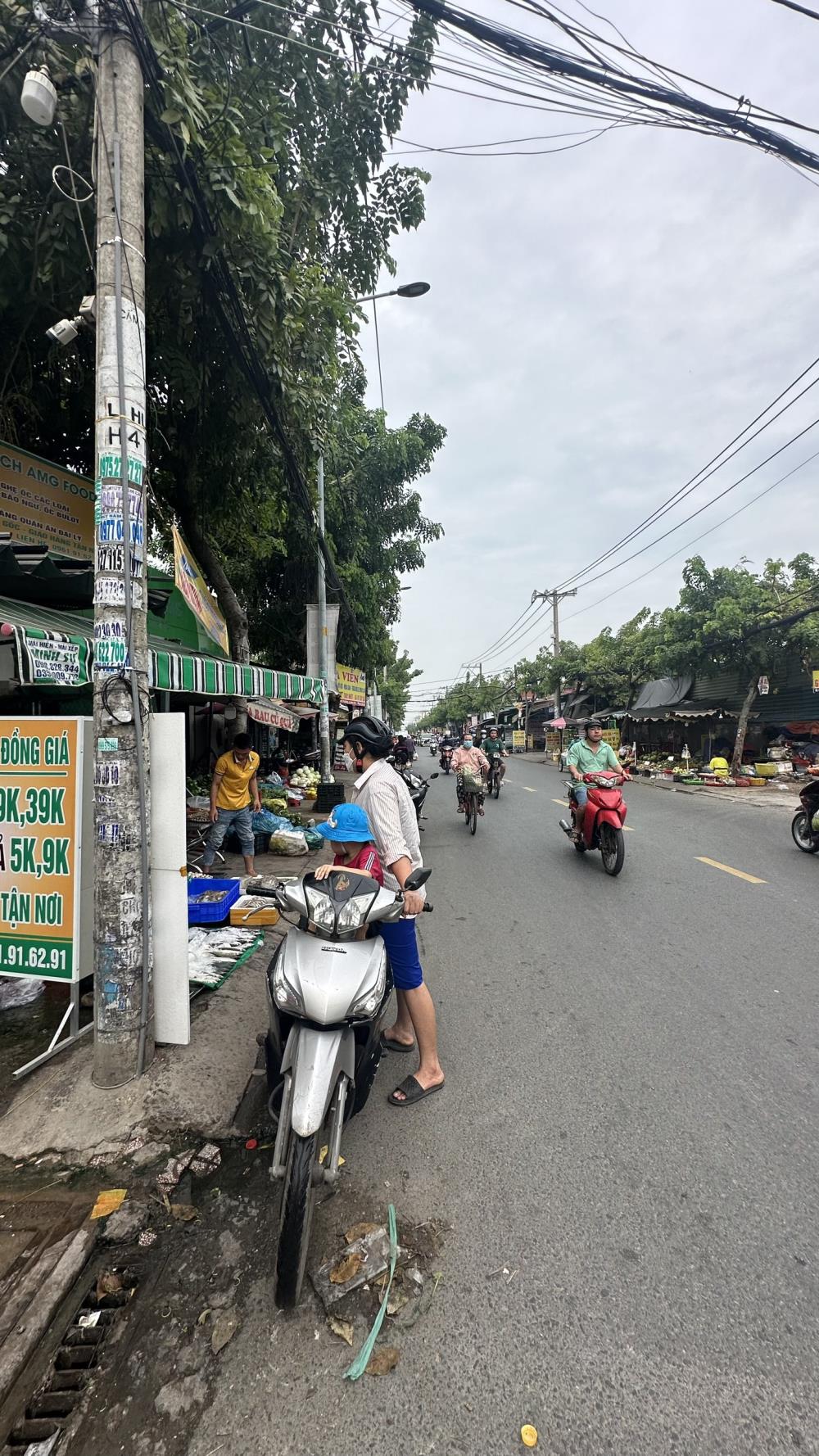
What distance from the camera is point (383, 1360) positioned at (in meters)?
1.63

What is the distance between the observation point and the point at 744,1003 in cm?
365

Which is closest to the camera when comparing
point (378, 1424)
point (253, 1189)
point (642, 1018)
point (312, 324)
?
point (378, 1424)

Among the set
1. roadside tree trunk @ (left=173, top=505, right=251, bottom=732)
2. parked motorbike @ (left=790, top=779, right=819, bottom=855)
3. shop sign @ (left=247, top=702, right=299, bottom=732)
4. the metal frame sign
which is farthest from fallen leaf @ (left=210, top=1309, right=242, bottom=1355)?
shop sign @ (left=247, top=702, right=299, bottom=732)

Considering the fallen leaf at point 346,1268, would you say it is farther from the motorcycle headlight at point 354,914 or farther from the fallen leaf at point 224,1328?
the motorcycle headlight at point 354,914

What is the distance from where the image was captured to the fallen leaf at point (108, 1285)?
1.84m

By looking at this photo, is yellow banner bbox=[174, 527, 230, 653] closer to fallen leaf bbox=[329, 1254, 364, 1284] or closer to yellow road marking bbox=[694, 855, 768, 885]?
fallen leaf bbox=[329, 1254, 364, 1284]

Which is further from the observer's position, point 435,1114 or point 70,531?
point 70,531

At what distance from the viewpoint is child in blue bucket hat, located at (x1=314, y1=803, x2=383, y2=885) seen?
106 inches

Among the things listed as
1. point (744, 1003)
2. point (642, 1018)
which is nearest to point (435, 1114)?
point (642, 1018)

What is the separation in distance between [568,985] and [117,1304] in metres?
2.82

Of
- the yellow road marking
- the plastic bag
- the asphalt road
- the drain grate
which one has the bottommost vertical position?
the drain grate

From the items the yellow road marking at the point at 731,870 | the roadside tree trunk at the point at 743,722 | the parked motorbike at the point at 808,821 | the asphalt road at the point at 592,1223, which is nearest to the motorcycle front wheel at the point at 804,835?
the parked motorbike at the point at 808,821

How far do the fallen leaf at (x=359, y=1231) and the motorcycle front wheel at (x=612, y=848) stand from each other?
203 inches

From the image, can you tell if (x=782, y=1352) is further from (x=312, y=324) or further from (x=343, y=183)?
(x=343, y=183)
